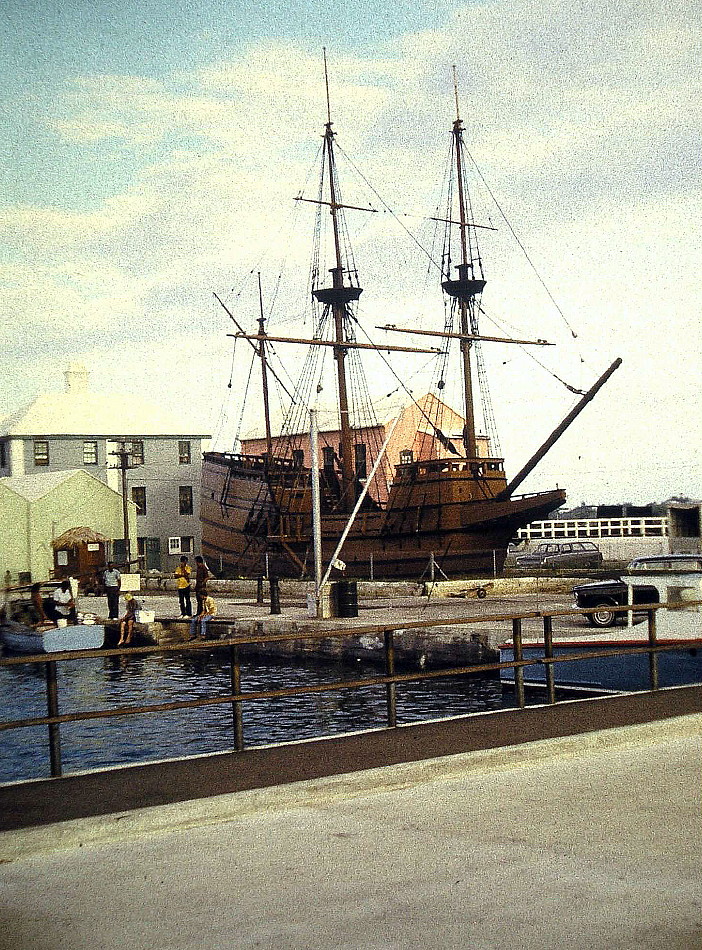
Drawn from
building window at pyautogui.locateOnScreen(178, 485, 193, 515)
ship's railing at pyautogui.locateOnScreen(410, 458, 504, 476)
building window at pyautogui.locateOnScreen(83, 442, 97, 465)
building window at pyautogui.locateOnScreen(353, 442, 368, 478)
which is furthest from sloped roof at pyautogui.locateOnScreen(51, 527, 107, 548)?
building window at pyautogui.locateOnScreen(353, 442, 368, 478)

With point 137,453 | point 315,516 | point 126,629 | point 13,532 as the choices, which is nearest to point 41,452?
point 13,532

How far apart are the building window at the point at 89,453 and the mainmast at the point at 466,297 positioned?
55.0 feet

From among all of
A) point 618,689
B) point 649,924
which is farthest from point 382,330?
point 649,924

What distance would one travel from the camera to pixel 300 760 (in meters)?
5.41

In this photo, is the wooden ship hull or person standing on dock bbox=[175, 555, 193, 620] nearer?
person standing on dock bbox=[175, 555, 193, 620]

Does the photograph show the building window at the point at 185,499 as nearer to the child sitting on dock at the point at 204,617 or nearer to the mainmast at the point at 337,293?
the child sitting on dock at the point at 204,617

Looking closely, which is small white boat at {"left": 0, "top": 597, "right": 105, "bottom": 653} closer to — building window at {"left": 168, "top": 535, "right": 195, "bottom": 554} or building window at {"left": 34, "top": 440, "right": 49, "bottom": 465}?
building window at {"left": 168, "top": 535, "right": 195, "bottom": 554}

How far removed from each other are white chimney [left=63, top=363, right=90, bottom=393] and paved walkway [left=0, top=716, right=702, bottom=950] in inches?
283

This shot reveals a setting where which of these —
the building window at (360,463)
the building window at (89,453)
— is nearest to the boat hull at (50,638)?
the building window at (89,453)

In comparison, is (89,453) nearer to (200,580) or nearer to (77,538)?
(77,538)

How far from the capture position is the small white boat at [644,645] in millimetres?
11203

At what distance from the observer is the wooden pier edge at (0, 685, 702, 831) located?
181 inches

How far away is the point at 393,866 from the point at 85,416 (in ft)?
28.5

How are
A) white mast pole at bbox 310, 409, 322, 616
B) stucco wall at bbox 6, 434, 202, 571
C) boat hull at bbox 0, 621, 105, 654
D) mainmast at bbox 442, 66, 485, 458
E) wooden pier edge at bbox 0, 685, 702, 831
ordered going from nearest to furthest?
wooden pier edge at bbox 0, 685, 702, 831 → stucco wall at bbox 6, 434, 202, 571 → boat hull at bbox 0, 621, 105, 654 → white mast pole at bbox 310, 409, 322, 616 → mainmast at bbox 442, 66, 485, 458
